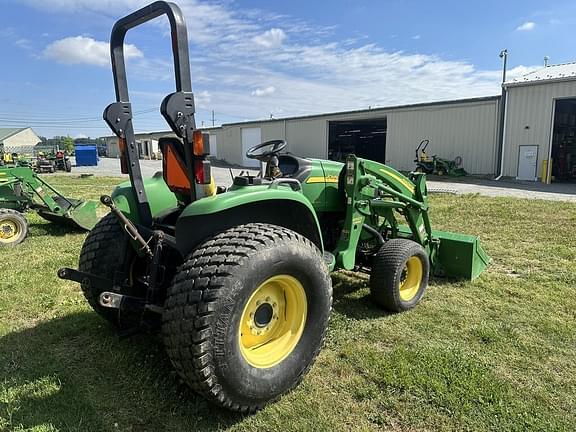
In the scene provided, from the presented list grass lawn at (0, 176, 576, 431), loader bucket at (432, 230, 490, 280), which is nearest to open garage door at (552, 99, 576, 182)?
loader bucket at (432, 230, 490, 280)

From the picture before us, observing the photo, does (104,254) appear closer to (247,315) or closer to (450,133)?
(247,315)

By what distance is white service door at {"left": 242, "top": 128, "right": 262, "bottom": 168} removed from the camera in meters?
33.8

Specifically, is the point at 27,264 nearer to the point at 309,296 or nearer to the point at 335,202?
the point at 335,202

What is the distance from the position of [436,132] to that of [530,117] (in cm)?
458

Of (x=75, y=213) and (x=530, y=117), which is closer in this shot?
(x=75, y=213)

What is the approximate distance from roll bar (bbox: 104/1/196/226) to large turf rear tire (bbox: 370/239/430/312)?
79.6 inches

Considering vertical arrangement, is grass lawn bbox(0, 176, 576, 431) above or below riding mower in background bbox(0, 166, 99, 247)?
below

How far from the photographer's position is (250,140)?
1372 inches

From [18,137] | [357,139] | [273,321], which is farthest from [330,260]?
[18,137]

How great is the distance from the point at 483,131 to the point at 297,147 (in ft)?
43.8

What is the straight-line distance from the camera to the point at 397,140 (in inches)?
931

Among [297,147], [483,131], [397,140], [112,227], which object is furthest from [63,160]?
[112,227]

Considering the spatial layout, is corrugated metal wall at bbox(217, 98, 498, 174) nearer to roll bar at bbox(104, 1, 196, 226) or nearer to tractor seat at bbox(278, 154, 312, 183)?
tractor seat at bbox(278, 154, 312, 183)

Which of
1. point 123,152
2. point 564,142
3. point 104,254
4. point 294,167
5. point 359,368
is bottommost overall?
point 359,368
